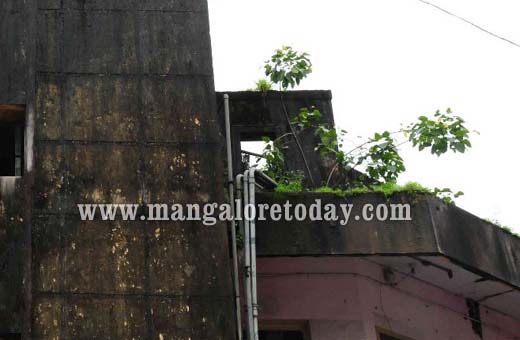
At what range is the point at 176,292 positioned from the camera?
9.16 m

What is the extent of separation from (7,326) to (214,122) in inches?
114

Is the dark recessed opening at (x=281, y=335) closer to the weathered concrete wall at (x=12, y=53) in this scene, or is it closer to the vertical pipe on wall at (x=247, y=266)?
the vertical pipe on wall at (x=247, y=266)

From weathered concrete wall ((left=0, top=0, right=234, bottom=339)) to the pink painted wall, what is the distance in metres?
1.65

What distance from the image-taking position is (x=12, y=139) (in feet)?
35.8

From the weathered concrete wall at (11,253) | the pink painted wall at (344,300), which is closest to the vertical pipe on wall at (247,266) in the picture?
the pink painted wall at (344,300)

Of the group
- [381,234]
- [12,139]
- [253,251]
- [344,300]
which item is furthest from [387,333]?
[12,139]

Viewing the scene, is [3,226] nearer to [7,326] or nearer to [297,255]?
[7,326]

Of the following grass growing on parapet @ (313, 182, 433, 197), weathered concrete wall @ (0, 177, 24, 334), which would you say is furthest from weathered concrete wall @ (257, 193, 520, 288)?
weathered concrete wall @ (0, 177, 24, 334)

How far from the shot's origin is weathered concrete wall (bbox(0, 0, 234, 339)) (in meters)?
8.98

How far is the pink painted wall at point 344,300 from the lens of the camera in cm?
1091

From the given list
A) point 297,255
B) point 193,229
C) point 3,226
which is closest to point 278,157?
point 297,255

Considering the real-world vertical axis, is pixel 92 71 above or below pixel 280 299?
above

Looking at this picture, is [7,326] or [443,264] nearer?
[7,326]

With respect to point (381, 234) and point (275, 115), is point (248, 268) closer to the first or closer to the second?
point (381, 234)
